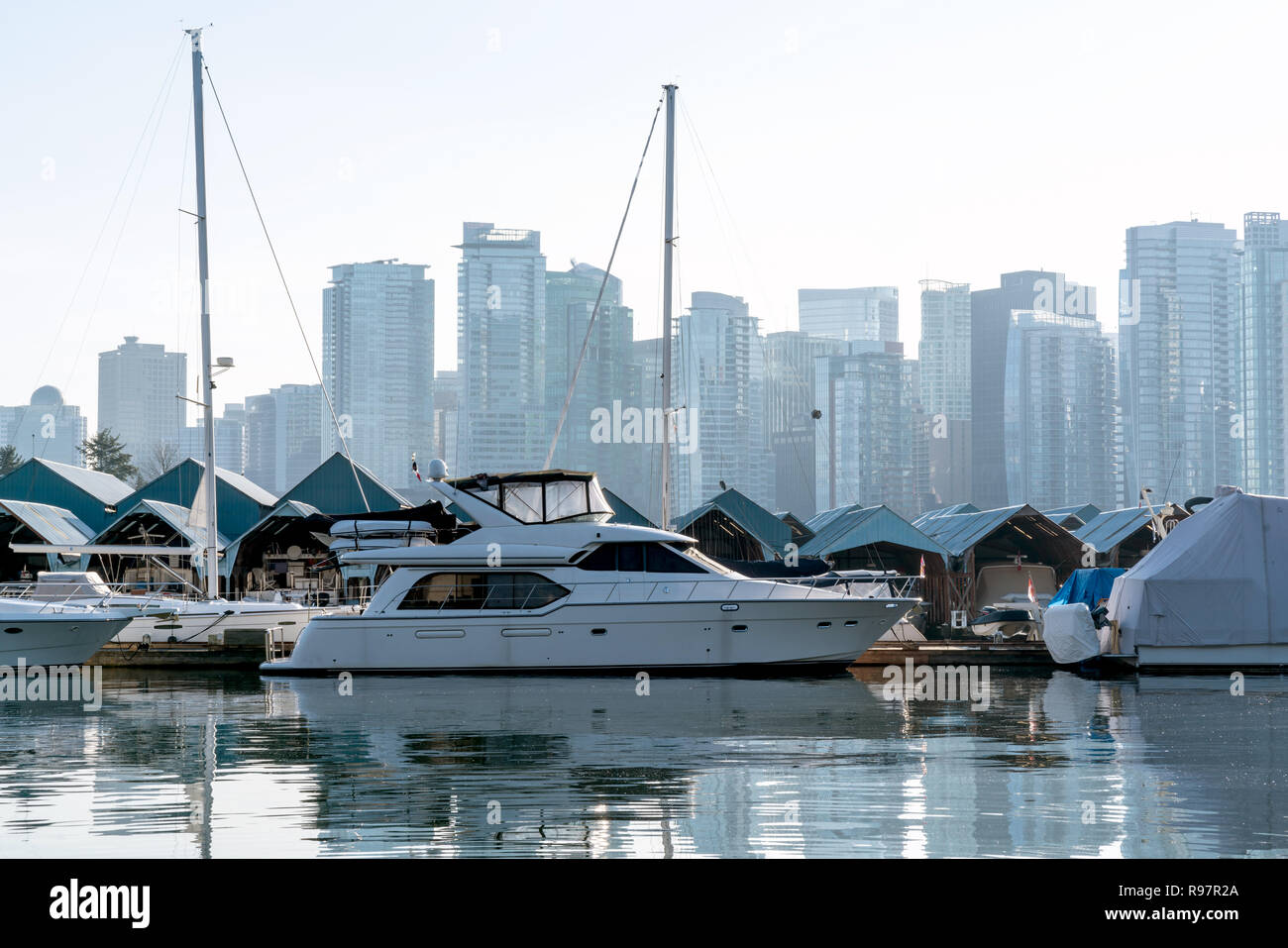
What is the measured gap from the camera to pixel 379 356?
144 m

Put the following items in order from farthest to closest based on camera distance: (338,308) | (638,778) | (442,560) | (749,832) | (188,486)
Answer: (338,308) → (188,486) → (442,560) → (638,778) → (749,832)

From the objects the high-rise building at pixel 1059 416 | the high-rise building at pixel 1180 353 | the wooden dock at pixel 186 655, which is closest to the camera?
the wooden dock at pixel 186 655

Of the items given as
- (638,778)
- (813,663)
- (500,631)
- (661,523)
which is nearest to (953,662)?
(813,663)

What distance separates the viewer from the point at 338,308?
147 meters

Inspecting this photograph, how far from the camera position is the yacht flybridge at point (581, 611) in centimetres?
2402

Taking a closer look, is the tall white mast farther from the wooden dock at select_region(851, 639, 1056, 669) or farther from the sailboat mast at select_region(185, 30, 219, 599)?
the sailboat mast at select_region(185, 30, 219, 599)

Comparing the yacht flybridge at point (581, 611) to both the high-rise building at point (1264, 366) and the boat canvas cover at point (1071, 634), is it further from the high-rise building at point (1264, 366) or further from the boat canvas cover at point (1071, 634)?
the high-rise building at point (1264, 366)

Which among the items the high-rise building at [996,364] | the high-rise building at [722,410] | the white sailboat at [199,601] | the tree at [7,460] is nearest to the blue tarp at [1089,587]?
the white sailboat at [199,601]

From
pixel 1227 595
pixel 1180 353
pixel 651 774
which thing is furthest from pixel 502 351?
pixel 651 774

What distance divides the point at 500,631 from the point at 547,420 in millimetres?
108108

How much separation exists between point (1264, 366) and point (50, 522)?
10795 centimetres

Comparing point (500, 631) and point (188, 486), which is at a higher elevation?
point (188, 486)

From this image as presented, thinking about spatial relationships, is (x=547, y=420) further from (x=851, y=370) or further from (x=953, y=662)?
(x=953, y=662)

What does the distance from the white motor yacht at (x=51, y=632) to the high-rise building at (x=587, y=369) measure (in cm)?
9802
